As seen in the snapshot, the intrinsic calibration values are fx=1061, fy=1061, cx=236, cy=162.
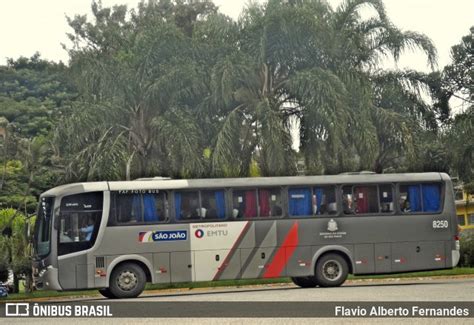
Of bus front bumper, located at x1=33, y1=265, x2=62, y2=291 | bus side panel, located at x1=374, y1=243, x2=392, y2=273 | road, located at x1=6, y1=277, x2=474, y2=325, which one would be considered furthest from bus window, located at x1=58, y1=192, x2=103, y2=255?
bus side panel, located at x1=374, y1=243, x2=392, y2=273

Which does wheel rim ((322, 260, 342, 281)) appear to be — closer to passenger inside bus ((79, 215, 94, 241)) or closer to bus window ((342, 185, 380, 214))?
bus window ((342, 185, 380, 214))

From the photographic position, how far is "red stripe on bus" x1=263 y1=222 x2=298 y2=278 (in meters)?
26.8

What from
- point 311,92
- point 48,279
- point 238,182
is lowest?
point 48,279

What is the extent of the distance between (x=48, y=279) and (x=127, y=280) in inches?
73.3

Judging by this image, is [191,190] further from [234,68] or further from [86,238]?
[234,68]

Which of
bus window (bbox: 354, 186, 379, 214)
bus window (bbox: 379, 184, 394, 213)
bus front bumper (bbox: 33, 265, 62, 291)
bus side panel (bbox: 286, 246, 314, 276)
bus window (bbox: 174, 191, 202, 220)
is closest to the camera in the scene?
bus front bumper (bbox: 33, 265, 62, 291)

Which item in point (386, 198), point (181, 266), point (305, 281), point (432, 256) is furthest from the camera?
point (305, 281)

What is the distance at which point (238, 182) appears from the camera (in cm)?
2678

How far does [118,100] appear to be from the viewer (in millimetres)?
34219

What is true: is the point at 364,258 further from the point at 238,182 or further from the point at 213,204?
the point at 213,204

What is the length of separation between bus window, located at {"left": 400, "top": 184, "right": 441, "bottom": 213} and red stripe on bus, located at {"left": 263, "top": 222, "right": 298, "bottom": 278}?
9.96 ft

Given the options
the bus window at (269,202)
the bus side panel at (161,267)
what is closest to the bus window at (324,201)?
the bus window at (269,202)

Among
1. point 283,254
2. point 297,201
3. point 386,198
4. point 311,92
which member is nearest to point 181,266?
point 283,254

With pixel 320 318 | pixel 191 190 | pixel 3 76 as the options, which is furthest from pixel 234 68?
pixel 3 76
